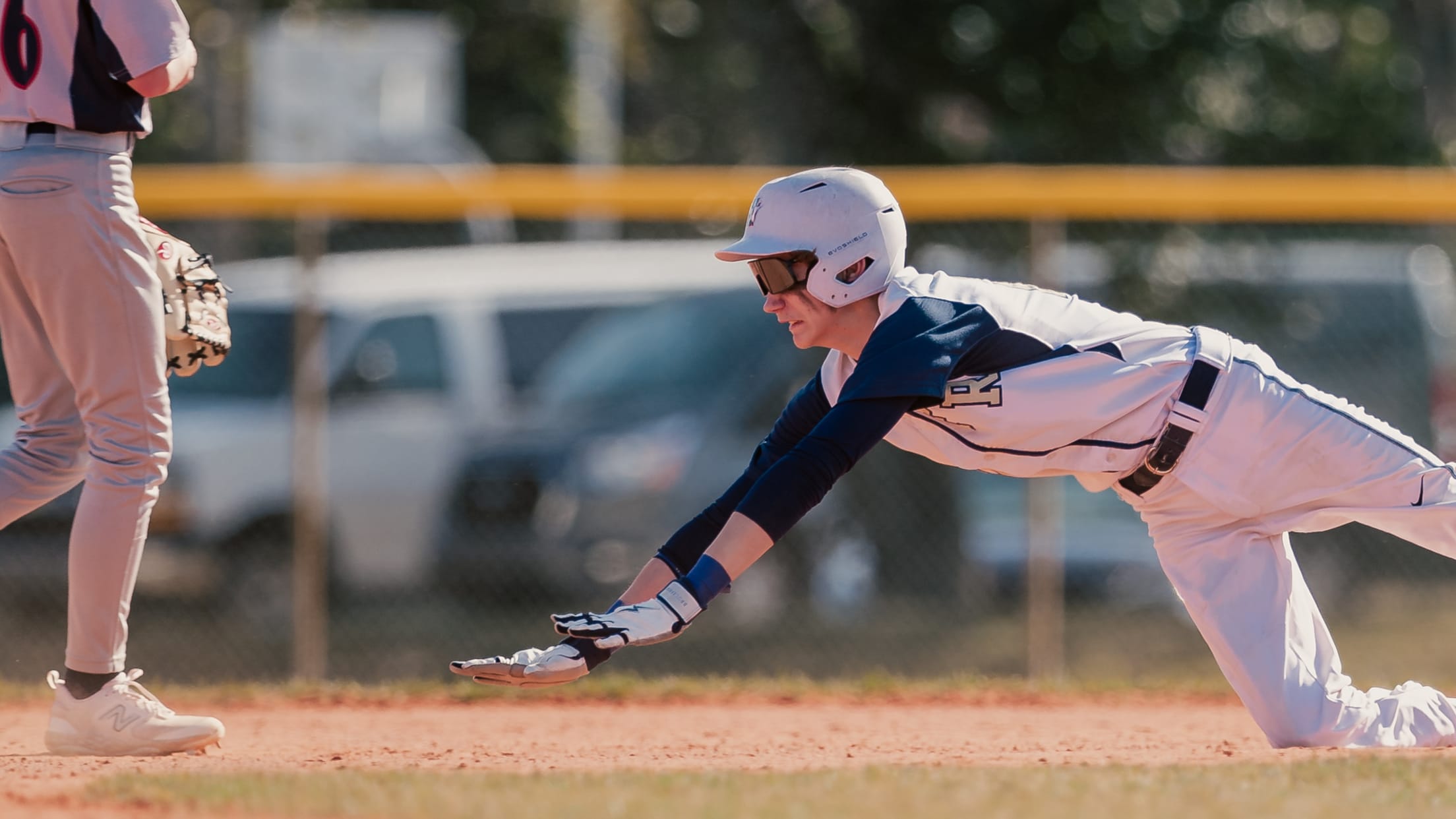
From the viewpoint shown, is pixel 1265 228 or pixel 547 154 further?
pixel 547 154

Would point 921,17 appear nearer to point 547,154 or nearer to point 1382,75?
point 1382,75

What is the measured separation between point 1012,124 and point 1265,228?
1.54m

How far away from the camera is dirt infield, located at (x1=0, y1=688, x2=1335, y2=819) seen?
4555 millimetres

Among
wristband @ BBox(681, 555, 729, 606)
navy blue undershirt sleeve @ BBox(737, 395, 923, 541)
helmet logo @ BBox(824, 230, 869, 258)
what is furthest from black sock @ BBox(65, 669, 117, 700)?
helmet logo @ BBox(824, 230, 869, 258)

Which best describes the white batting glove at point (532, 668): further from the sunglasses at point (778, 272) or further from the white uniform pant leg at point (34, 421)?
the white uniform pant leg at point (34, 421)

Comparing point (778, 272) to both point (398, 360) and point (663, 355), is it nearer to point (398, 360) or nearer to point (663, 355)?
point (663, 355)

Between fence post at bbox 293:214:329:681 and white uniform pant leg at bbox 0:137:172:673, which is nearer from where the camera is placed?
white uniform pant leg at bbox 0:137:172:673

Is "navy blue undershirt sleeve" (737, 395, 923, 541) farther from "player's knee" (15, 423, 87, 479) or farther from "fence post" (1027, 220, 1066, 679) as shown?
"fence post" (1027, 220, 1066, 679)

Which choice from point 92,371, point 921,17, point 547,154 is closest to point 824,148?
point 921,17

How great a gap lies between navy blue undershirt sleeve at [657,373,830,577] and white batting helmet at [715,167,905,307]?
0.32 meters

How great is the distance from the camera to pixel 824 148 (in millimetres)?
10328

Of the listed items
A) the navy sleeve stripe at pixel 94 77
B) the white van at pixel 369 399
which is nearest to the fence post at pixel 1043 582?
the white van at pixel 369 399

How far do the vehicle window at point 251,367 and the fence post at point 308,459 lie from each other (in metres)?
1.42

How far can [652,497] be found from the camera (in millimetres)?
9555
